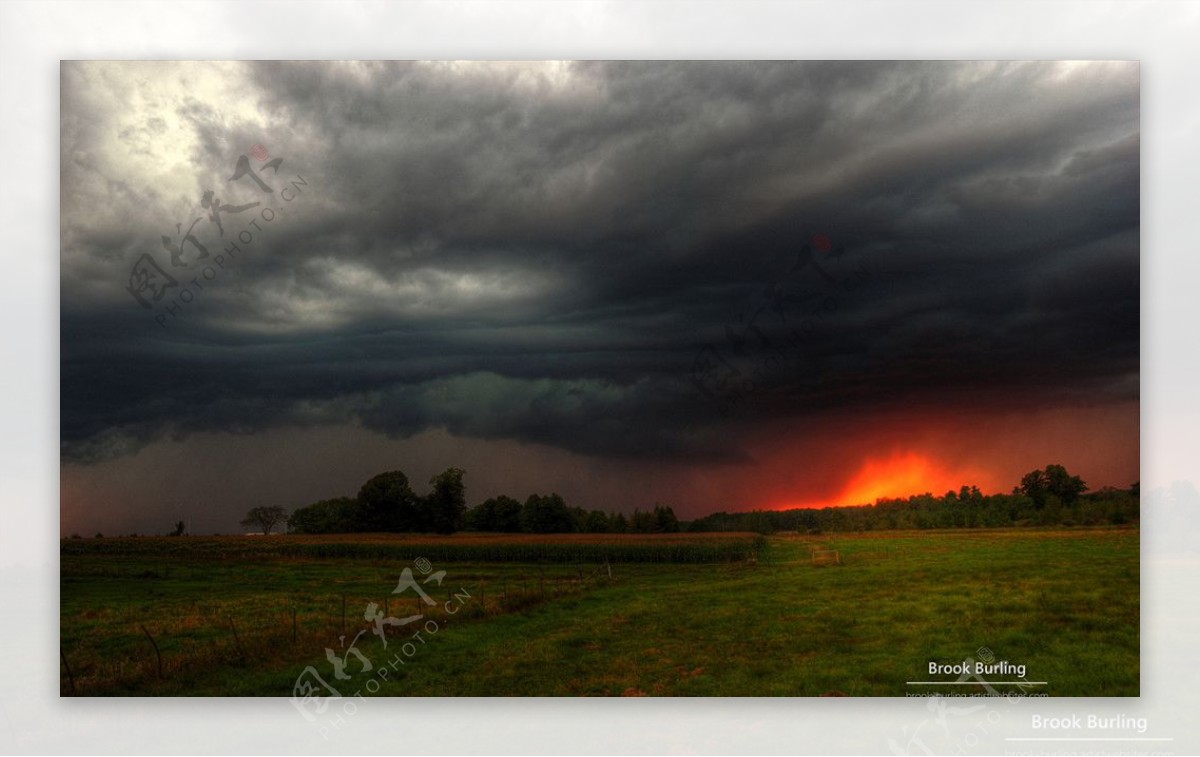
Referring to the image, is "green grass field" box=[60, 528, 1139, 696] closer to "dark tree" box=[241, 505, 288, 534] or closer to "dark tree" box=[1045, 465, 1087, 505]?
"dark tree" box=[241, 505, 288, 534]

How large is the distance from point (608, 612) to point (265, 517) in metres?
3.67

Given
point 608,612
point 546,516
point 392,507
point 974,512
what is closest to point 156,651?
point 392,507

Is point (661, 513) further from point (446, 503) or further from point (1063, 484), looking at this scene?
point (1063, 484)

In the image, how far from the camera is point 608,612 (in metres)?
6.99

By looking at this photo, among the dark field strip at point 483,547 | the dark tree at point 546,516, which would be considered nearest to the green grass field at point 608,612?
the dark field strip at point 483,547

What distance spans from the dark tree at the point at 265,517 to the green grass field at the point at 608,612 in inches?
8.5

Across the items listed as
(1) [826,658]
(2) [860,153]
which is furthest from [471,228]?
(1) [826,658]

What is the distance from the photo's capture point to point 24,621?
256 inches

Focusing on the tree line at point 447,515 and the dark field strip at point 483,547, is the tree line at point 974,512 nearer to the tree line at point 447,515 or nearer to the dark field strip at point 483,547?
the dark field strip at point 483,547

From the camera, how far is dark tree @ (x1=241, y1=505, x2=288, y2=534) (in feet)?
22.2

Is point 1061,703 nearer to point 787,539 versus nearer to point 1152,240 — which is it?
point 787,539

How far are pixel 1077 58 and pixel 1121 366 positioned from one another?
307cm

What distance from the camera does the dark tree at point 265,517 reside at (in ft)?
22.2

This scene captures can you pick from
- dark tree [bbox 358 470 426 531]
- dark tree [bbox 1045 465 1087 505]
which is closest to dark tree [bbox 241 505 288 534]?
dark tree [bbox 358 470 426 531]
